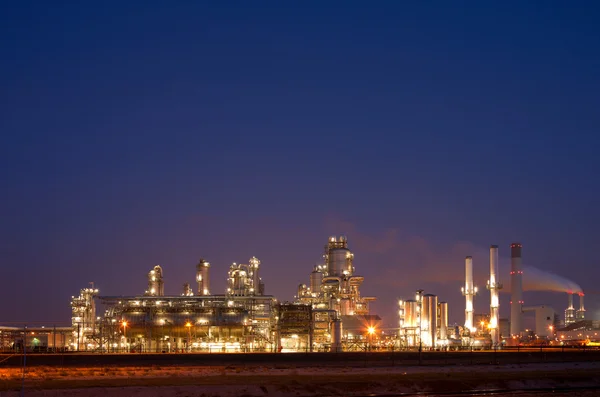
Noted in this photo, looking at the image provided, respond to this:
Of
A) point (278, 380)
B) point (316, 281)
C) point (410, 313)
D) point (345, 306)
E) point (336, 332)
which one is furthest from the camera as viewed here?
point (316, 281)

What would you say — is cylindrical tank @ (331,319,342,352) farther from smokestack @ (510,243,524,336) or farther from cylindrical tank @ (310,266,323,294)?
smokestack @ (510,243,524,336)

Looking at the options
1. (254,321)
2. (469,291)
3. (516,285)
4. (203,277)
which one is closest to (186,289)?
(203,277)

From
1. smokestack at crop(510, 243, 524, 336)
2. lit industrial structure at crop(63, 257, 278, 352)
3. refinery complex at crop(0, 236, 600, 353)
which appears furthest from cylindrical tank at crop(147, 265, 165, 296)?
smokestack at crop(510, 243, 524, 336)

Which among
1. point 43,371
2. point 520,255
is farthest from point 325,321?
point 520,255

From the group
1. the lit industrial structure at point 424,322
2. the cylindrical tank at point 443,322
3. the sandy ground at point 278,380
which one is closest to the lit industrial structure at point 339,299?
the lit industrial structure at point 424,322

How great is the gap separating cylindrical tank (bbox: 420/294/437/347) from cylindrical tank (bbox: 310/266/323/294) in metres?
16.4

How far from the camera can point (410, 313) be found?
11162 cm

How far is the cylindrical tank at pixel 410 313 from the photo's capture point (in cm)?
11088

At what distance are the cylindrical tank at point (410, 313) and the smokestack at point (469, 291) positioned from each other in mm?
22560

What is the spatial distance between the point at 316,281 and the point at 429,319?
728 inches

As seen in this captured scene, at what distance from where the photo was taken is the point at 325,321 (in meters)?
97.4

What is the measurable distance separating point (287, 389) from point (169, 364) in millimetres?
18632

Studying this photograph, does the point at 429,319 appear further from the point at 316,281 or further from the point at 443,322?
the point at 316,281

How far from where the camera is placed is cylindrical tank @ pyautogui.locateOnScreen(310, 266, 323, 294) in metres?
116
